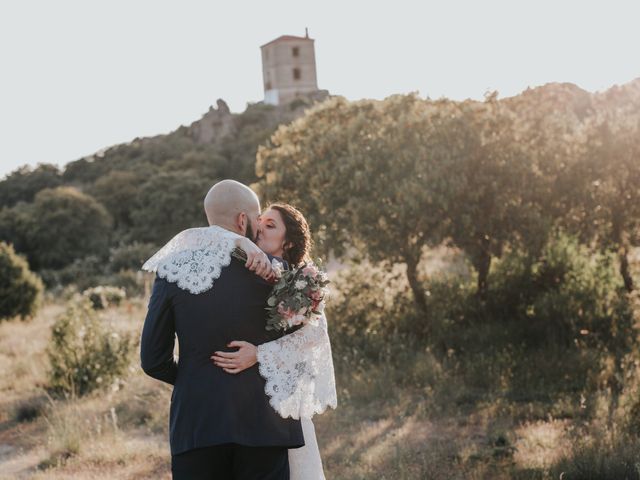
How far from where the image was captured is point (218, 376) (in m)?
3.11

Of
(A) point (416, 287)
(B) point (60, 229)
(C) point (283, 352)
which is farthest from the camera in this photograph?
(B) point (60, 229)

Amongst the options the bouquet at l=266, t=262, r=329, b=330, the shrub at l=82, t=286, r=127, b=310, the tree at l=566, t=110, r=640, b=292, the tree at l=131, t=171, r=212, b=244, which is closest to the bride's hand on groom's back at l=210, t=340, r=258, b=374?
the bouquet at l=266, t=262, r=329, b=330

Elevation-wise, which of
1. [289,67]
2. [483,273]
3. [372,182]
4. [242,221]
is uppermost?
[289,67]

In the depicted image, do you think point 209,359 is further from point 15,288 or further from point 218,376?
point 15,288

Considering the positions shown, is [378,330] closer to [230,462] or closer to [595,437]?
[595,437]

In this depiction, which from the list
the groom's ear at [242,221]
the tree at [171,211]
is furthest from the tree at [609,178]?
the tree at [171,211]

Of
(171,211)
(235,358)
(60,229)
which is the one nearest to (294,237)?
(235,358)

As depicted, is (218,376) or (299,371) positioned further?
(299,371)

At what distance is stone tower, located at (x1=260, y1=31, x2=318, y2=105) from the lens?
251 ft

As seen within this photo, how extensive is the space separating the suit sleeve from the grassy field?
318 cm

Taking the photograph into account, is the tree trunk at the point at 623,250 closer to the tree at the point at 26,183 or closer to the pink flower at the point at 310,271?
the pink flower at the point at 310,271

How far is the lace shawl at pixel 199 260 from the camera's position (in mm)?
3061

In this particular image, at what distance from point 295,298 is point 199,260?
1.41 ft

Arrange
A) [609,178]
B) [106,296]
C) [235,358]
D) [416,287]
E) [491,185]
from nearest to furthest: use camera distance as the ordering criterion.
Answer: [235,358] < [491,185] < [609,178] < [416,287] < [106,296]
